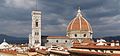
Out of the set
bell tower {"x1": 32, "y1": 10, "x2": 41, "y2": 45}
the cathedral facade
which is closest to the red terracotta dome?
the cathedral facade

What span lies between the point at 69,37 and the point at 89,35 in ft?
19.7

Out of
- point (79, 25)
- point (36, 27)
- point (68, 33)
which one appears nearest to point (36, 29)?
point (36, 27)

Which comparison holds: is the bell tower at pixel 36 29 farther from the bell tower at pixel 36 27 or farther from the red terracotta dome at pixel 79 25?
the red terracotta dome at pixel 79 25

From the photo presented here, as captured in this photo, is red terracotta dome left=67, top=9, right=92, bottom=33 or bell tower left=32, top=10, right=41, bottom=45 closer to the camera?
bell tower left=32, top=10, right=41, bottom=45

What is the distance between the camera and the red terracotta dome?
115m

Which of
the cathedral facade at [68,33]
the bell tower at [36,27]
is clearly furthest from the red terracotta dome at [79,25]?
the bell tower at [36,27]

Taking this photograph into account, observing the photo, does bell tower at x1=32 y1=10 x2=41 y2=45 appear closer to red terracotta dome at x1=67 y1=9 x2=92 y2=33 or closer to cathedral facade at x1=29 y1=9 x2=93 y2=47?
cathedral facade at x1=29 y1=9 x2=93 y2=47

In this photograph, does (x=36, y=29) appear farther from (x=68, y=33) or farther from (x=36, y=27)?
(x=68, y=33)

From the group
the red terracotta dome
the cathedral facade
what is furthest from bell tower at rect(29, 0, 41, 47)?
the red terracotta dome

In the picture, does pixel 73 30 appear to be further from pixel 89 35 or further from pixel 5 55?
pixel 5 55

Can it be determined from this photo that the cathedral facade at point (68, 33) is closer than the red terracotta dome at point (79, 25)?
Yes

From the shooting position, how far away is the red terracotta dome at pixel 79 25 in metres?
115

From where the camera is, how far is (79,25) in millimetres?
114562

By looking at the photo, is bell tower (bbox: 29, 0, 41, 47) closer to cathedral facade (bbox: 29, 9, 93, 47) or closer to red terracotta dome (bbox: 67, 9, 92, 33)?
cathedral facade (bbox: 29, 9, 93, 47)
